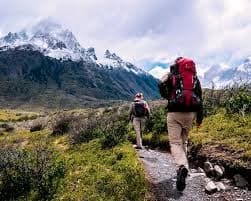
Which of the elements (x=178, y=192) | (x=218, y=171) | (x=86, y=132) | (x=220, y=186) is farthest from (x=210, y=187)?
(x=86, y=132)

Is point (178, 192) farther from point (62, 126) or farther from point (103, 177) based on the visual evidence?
point (62, 126)

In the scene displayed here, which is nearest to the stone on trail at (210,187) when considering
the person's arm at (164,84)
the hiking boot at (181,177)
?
the hiking boot at (181,177)

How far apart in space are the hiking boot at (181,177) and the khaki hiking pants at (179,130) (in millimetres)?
152

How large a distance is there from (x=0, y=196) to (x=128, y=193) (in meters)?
5.13

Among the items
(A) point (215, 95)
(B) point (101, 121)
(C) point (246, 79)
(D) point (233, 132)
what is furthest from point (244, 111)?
(B) point (101, 121)

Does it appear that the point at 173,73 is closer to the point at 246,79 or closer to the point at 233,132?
the point at 233,132

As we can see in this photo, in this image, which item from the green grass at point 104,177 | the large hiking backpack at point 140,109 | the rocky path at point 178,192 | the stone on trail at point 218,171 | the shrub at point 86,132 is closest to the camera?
the rocky path at point 178,192

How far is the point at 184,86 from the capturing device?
10.6m

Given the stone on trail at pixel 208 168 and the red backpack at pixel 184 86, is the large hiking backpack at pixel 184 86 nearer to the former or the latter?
the red backpack at pixel 184 86

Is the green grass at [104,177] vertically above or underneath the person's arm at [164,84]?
underneath

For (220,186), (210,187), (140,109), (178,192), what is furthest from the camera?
(140,109)

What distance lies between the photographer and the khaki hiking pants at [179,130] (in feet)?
35.8

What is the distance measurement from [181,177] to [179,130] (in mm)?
1200

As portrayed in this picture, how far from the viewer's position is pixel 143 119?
20484 millimetres
